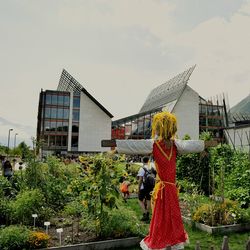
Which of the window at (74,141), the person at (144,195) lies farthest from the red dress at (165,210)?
the window at (74,141)

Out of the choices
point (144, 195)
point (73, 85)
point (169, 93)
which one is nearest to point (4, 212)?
point (144, 195)

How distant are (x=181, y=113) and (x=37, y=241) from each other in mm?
58950

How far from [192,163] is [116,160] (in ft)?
23.0

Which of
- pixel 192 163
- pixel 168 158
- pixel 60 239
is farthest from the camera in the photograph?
pixel 192 163

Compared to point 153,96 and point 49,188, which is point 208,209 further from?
point 153,96

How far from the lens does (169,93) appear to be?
68.1 m

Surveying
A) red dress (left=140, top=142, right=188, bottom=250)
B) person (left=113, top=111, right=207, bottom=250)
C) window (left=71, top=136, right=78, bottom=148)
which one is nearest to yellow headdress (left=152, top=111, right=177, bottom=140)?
person (left=113, top=111, right=207, bottom=250)

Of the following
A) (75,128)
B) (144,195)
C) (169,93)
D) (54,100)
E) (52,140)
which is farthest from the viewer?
(169,93)

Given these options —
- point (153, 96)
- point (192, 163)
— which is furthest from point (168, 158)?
point (153, 96)

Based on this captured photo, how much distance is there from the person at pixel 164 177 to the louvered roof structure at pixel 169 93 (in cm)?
5057

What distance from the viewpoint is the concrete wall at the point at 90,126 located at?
5622cm

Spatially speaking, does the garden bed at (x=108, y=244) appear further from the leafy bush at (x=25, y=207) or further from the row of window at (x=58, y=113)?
the row of window at (x=58, y=113)

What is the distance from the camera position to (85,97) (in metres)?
56.8

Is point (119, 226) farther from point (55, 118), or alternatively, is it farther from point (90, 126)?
point (90, 126)
